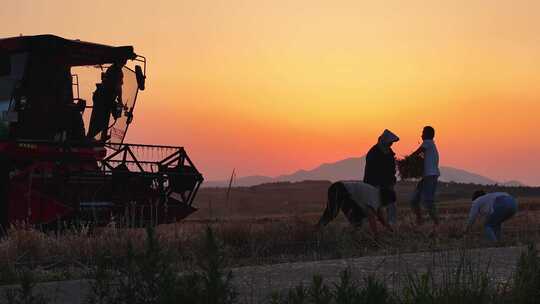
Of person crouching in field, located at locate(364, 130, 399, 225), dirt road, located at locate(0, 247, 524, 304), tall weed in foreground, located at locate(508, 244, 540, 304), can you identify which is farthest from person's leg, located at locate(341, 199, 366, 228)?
tall weed in foreground, located at locate(508, 244, 540, 304)

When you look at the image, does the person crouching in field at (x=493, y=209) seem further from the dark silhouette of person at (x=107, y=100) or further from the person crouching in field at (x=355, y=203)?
the dark silhouette of person at (x=107, y=100)

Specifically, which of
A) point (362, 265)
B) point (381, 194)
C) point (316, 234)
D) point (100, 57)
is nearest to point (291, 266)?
point (362, 265)

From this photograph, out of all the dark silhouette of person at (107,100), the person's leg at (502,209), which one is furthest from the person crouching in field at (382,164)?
the dark silhouette of person at (107,100)

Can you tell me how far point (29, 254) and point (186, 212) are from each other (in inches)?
256

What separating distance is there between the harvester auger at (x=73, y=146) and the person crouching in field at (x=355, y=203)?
3195 millimetres

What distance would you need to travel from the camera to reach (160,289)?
16.1ft

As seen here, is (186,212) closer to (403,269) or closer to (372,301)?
(403,269)

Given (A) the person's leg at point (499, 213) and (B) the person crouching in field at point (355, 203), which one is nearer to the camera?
(A) the person's leg at point (499, 213)

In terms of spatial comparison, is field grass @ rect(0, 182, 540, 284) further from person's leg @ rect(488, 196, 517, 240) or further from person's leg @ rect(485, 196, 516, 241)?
person's leg @ rect(488, 196, 517, 240)

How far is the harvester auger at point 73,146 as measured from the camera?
1581 centimetres

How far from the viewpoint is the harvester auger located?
15812 mm

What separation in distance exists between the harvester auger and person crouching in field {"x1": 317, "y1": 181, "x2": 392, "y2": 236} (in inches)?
126

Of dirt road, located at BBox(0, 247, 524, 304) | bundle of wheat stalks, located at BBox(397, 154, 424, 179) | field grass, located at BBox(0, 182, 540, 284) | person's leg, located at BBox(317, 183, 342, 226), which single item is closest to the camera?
dirt road, located at BBox(0, 247, 524, 304)

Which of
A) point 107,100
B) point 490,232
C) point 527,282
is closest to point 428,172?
point 490,232
